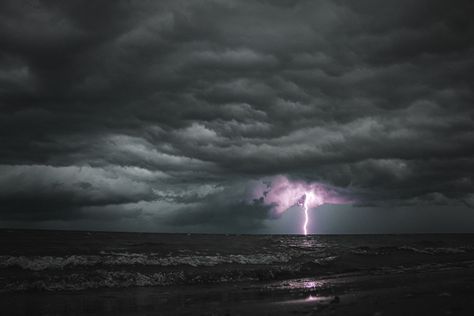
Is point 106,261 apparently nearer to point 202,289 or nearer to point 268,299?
point 202,289

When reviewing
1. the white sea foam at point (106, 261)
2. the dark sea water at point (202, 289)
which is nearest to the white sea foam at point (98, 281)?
the dark sea water at point (202, 289)

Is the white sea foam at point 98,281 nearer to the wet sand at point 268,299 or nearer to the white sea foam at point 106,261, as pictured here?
the wet sand at point 268,299

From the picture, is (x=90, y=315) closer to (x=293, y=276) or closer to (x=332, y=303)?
(x=332, y=303)

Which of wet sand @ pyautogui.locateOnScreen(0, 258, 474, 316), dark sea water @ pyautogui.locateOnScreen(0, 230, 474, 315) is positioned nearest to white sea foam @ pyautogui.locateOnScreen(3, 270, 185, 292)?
dark sea water @ pyautogui.locateOnScreen(0, 230, 474, 315)

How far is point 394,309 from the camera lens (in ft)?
53.9

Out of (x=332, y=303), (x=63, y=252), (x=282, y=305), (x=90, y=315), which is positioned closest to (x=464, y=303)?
(x=332, y=303)

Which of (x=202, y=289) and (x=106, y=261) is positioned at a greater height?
(x=106, y=261)

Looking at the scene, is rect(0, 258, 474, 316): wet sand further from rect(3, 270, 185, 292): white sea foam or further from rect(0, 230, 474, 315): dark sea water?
rect(3, 270, 185, 292): white sea foam

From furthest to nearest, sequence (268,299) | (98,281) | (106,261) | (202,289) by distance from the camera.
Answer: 1. (106,261)
2. (98,281)
3. (202,289)
4. (268,299)

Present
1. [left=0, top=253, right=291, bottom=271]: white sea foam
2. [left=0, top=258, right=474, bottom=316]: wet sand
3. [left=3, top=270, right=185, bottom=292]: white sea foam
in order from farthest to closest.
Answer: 1. [left=0, top=253, right=291, bottom=271]: white sea foam
2. [left=3, top=270, right=185, bottom=292]: white sea foam
3. [left=0, top=258, right=474, bottom=316]: wet sand

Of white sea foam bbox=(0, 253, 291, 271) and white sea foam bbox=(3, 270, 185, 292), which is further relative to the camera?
white sea foam bbox=(0, 253, 291, 271)

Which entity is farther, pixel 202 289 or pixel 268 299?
pixel 202 289

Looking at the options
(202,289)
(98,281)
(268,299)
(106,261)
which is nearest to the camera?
(268,299)

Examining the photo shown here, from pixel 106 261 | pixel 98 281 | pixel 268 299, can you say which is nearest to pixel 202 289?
pixel 268 299
